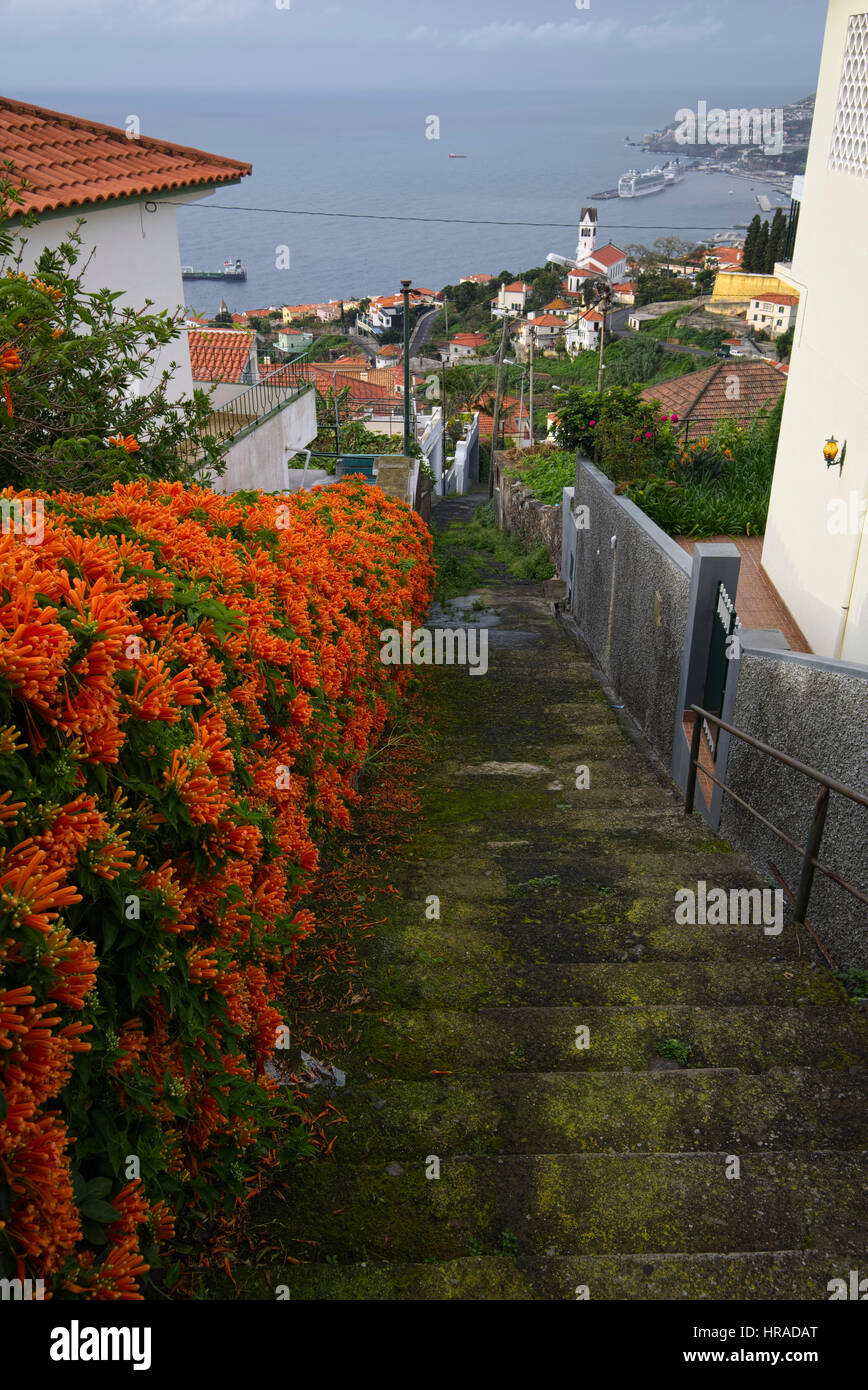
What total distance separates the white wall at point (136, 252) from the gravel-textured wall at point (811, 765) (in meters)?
7.20

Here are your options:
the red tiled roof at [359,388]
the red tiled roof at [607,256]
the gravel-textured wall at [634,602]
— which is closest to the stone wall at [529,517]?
the gravel-textured wall at [634,602]

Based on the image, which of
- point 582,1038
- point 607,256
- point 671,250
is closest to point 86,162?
point 582,1038

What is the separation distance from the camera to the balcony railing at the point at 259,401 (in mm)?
14289

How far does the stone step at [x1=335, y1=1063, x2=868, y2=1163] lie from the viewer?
10.1 ft

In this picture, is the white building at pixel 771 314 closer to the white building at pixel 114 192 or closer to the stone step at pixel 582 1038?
the white building at pixel 114 192

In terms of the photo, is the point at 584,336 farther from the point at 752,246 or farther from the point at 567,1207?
the point at 567,1207

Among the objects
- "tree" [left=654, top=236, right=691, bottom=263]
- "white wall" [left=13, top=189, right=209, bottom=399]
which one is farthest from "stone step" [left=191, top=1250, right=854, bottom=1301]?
"tree" [left=654, top=236, right=691, bottom=263]

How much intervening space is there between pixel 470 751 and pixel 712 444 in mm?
7031

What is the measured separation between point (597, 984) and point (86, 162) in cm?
951

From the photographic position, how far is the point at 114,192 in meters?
9.30

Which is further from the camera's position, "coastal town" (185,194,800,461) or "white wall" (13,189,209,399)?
"coastal town" (185,194,800,461)

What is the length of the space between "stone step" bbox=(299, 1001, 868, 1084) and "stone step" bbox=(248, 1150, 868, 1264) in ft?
1.79

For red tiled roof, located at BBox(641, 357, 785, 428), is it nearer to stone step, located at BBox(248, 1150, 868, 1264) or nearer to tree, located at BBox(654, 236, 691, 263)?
stone step, located at BBox(248, 1150, 868, 1264)
